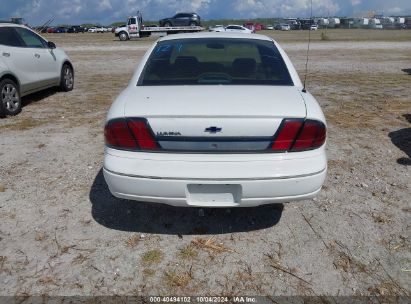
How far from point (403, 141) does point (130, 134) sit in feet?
14.8

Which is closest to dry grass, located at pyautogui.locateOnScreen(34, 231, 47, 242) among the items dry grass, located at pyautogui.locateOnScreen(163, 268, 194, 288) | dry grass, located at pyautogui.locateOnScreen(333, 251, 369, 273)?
dry grass, located at pyautogui.locateOnScreen(163, 268, 194, 288)

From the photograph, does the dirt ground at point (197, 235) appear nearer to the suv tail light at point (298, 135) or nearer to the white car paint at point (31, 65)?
the suv tail light at point (298, 135)

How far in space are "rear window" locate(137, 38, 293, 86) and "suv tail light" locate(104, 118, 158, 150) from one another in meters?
0.74

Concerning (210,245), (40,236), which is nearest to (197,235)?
(210,245)

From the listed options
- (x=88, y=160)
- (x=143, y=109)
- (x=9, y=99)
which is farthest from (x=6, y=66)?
(x=143, y=109)

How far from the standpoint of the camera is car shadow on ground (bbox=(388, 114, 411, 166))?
481 cm

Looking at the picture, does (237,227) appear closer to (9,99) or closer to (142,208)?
(142,208)

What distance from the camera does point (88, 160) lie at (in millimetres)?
4848

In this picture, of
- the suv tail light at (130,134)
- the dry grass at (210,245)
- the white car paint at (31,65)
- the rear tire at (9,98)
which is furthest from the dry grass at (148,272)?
the white car paint at (31,65)

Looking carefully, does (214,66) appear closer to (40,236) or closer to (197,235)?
(197,235)

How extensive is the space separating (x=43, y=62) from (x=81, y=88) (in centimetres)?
215

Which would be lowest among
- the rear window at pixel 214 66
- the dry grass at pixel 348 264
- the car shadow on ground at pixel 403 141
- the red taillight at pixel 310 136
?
the car shadow on ground at pixel 403 141

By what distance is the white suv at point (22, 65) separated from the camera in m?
6.86

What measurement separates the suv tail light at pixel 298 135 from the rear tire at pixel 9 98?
590 centimetres
